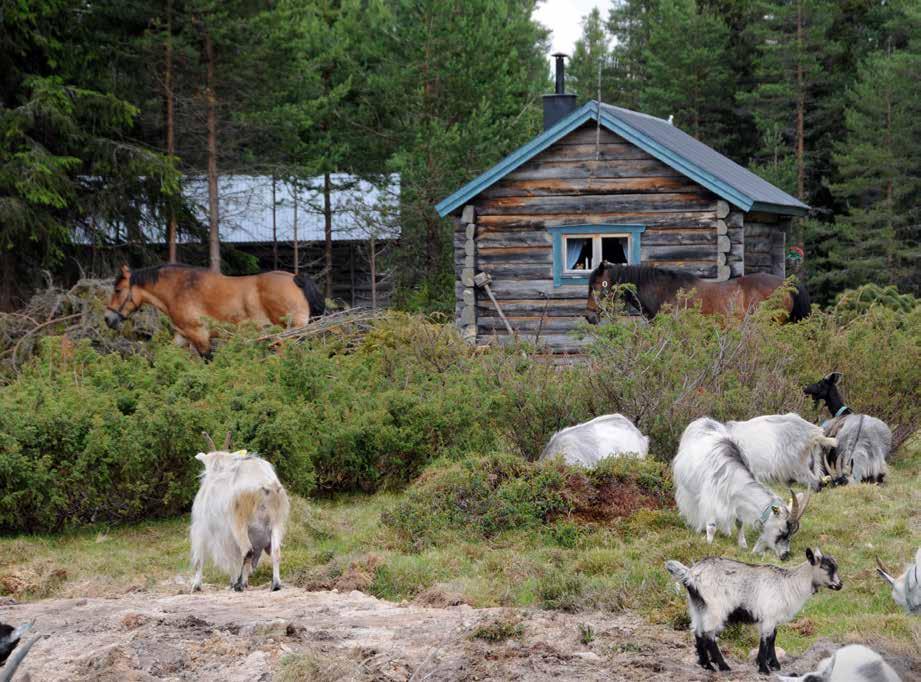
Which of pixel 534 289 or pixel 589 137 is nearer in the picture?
pixel 589 137

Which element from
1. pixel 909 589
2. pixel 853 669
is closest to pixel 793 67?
pixel 909 589

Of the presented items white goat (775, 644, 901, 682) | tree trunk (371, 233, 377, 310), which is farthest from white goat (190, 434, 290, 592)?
tree trunk (371, 233, 377, 310)

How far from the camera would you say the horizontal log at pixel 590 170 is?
20.4 m

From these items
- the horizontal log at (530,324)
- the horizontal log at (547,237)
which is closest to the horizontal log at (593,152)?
the horizontal log at (547,237)

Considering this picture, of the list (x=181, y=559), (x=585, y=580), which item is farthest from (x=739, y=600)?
(x=181, y=559)

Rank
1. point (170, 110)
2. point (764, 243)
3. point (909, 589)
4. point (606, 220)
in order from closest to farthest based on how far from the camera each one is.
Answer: point (909, 589) → point (606, 220) → point (764, 243) → point (170, 110)

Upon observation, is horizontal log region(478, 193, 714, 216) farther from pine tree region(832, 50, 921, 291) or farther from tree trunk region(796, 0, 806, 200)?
tree trunk region(796, 0, 806, 200)

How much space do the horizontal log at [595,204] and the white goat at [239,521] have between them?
13.3 metres

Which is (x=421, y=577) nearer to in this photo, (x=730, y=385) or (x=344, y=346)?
(x=730, y=385)

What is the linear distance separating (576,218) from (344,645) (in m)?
15.0

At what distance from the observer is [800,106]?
128ft

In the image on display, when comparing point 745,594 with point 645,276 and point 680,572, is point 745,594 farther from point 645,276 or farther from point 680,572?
point 645,276

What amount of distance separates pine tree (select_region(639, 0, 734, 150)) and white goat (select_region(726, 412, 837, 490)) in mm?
32160

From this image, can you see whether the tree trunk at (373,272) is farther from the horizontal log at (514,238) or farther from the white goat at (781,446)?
the white goat at (781,446)
